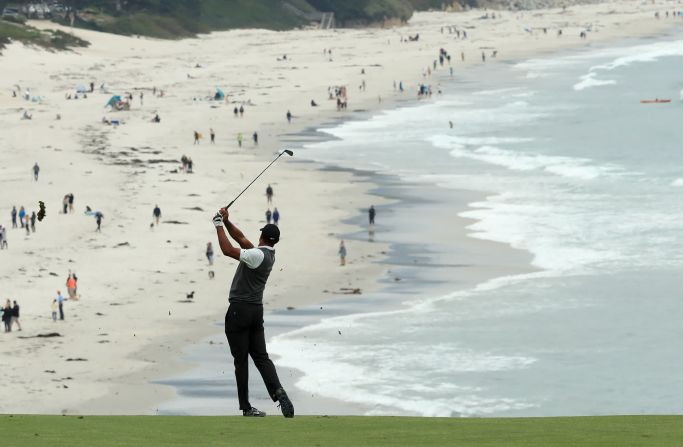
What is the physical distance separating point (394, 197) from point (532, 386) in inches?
1115

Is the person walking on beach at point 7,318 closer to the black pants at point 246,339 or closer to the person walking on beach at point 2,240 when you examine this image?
the person walking on beach at point 2,240

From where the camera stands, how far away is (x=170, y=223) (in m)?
47.9

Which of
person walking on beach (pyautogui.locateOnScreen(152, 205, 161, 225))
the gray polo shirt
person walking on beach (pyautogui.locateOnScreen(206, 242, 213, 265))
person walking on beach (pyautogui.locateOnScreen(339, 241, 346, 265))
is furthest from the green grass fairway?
person walking on beach (pyautogui.locateOnScreen(152, 205, 161, 225))

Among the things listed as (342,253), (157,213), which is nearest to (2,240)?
(157,213)

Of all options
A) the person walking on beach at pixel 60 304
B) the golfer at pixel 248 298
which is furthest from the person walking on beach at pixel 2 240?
the golfer at pixel 248 298

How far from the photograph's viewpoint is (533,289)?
3753 cm

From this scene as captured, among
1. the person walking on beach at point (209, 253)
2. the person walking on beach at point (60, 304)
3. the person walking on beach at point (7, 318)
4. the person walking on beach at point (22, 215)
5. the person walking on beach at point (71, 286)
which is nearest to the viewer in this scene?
the person walking on beach at point (7, 318)

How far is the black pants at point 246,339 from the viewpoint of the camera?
1355cm

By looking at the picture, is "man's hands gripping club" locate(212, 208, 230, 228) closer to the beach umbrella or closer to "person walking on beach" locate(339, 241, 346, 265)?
"person walking on beach" locate(339, 241, 346, 265)

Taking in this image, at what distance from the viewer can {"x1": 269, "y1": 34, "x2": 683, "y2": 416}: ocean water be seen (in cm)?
2739

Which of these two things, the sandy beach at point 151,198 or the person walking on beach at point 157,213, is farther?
the person walking on beach at point 157,213

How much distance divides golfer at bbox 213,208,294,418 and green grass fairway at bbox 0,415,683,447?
1.80 ft

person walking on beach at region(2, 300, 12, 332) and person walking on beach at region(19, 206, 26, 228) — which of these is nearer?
person walking on beach at region(2, 300, 12, 332)

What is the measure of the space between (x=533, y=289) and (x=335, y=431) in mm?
24637
